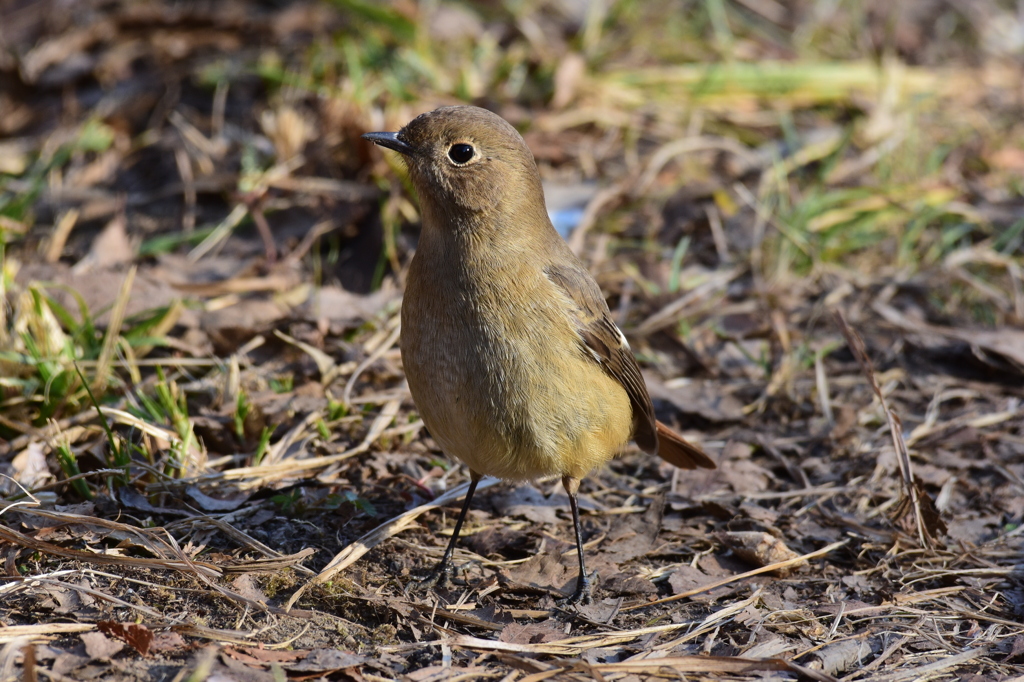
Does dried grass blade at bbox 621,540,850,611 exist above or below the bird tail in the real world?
below

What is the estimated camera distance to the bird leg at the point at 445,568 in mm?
4074

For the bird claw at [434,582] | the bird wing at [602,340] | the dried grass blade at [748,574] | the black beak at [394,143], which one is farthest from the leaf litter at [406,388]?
the black beak at [394,143]

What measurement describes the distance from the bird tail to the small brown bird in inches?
9.6

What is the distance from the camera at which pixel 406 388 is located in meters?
5.32

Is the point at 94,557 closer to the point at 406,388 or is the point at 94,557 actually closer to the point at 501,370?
the point at 501,370

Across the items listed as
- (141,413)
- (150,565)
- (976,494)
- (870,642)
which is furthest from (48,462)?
(976,494)

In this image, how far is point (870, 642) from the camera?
3.85 m

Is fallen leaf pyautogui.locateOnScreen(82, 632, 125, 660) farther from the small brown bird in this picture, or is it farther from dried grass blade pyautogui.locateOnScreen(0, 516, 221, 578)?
the small brown bird

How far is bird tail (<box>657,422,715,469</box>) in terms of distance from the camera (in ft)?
15.5

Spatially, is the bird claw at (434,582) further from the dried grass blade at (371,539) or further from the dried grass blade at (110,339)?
the dried grass blade at (110,339)

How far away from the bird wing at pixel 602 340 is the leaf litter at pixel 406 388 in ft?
1.59

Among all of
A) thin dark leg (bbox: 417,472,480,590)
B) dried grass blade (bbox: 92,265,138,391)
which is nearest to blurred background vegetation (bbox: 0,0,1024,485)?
dried grass blade (bbox: 92,265,138,391)

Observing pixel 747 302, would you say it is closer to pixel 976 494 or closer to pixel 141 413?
pixel 976 494

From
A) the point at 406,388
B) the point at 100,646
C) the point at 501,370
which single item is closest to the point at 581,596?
the point at 501,370
